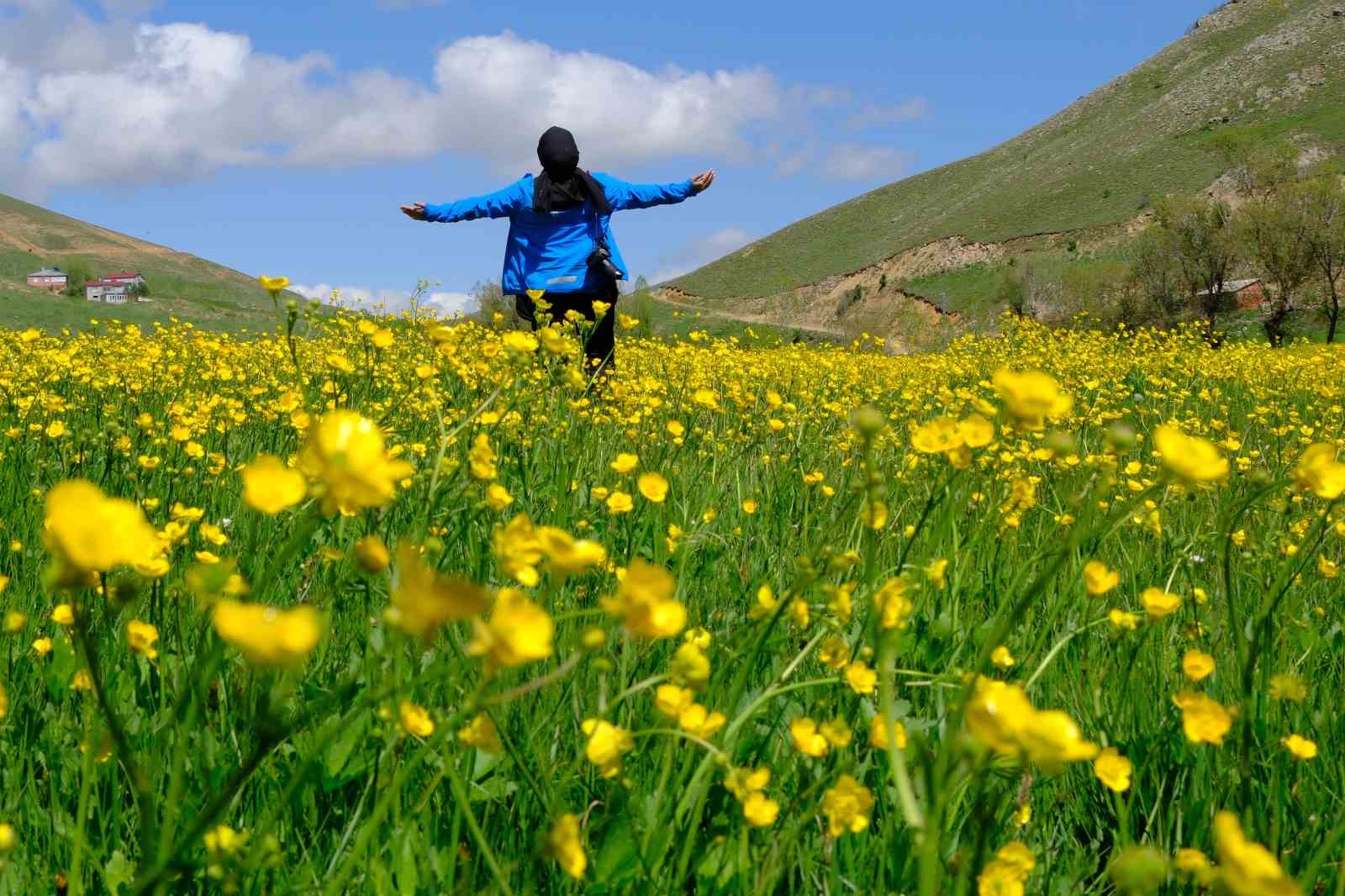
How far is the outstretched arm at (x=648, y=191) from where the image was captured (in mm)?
6680

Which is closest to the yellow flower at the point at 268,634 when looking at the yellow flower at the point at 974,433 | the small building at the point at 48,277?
the yellow flower at the point at 974,433

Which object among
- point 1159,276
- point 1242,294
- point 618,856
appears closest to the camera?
point 618,856

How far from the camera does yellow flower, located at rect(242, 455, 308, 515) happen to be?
0.66 metres

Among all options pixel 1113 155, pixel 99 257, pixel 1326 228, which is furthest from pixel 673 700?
pixel 99 257

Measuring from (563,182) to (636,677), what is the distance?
5.25 metres

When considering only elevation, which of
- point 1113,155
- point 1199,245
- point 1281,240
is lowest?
point 1281,240

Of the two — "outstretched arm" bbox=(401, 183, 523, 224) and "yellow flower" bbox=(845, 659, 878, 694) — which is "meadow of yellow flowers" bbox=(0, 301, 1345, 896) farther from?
"outstretched arm" bbox=(401, 183, 523, 224)

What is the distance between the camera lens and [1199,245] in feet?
87.9

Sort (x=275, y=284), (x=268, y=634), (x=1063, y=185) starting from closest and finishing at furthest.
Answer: (x=268, y=634) → (x=275, y=284) → (x=1063, y=185)

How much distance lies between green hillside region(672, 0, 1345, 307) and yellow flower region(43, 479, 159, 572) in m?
48.0

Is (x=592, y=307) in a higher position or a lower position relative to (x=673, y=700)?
higher

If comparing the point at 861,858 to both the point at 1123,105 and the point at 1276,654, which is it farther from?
the point at 1123,105

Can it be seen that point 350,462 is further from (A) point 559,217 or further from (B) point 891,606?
(A) point 559,217

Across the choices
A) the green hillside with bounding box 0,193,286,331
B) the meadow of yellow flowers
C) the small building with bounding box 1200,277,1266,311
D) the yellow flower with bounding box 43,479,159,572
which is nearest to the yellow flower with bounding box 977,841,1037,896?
the meadow of yellow flowers
